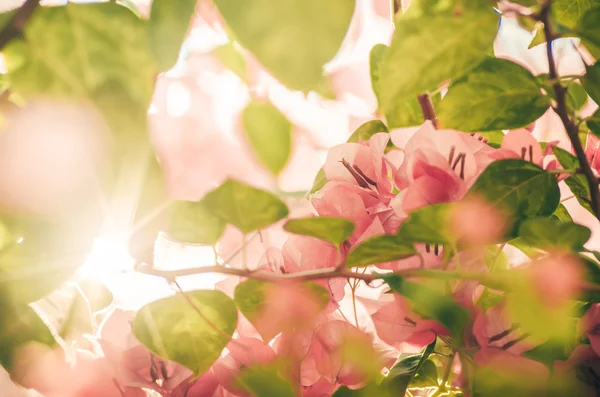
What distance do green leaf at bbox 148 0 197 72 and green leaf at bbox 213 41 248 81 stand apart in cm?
18

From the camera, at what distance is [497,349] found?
262 millimetres

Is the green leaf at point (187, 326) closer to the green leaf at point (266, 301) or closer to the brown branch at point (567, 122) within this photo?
the green leaf at point (266, 301)

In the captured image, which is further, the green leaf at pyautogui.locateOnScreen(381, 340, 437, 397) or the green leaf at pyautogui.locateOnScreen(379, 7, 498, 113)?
the green leaf at pyautogui.locateOnScreen(381, 340, 437, 397)

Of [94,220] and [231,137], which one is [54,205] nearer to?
[94,220]

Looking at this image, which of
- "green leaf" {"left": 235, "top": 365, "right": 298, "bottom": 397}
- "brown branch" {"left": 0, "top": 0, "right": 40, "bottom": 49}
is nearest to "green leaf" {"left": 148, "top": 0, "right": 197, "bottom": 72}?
"brown branch" {"left": 0, "top": 0, "right": 40, "bottom": 49}

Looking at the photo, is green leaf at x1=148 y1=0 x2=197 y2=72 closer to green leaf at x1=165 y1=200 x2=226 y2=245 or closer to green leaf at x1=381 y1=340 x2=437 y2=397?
green leaf at x1=165 y1=200 x2=226 y2=245

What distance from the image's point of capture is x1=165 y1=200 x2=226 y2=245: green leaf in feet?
0.67

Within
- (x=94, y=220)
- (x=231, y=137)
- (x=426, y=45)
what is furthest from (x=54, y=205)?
(x=231, y=137)

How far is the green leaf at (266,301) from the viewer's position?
0.83 ft

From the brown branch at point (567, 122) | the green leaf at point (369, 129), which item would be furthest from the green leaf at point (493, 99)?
the green leaf at point (369, 129)

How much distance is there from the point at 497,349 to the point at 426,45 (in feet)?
0.52

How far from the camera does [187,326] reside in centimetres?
24

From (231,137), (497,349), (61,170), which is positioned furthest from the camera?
(231,137)

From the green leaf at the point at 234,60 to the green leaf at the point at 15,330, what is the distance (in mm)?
193
